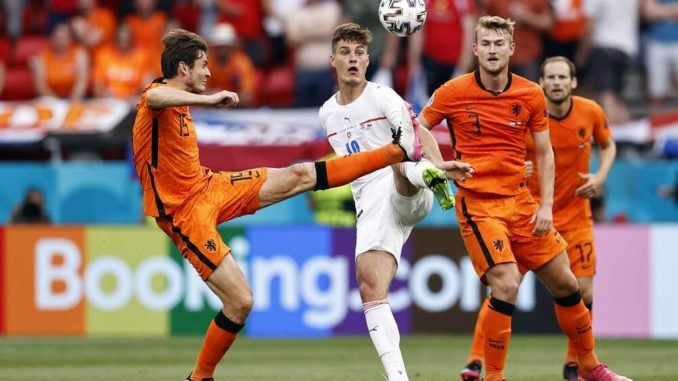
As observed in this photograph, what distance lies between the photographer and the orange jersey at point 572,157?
1120cm

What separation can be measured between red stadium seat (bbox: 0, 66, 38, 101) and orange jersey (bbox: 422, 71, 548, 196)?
10.4 m

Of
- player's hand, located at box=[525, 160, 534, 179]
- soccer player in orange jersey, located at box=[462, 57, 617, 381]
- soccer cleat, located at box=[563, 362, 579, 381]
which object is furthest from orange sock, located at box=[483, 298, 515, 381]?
soccer cleat, located at box=[563, 362, 579, 381]

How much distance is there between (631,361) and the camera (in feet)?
41.6

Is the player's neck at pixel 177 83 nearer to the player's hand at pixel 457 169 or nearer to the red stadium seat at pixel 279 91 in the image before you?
the player's hand at pixel 457 169

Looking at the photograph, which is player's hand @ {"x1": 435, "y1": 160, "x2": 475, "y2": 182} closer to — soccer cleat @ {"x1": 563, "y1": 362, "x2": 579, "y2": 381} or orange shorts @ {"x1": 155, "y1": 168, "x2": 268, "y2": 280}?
orange shorts @ {"x1": 155, "y1": 168, "x2": 268, "y2": 280}

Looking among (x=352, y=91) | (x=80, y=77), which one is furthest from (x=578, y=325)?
(x=80, y=77)

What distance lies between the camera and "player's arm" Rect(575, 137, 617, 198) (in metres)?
11.0

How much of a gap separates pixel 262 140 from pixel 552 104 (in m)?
6.29

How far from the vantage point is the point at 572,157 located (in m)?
11.2

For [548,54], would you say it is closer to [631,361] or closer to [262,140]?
[262,140]

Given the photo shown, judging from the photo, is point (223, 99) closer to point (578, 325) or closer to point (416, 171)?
point (416, 171)

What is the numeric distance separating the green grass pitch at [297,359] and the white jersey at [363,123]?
82.4 inches

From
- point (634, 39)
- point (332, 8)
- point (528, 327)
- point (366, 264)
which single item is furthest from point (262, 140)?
point (366, 264)

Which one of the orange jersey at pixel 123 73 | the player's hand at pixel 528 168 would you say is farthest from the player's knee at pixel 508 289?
the orange jersey at pixel 123 73
